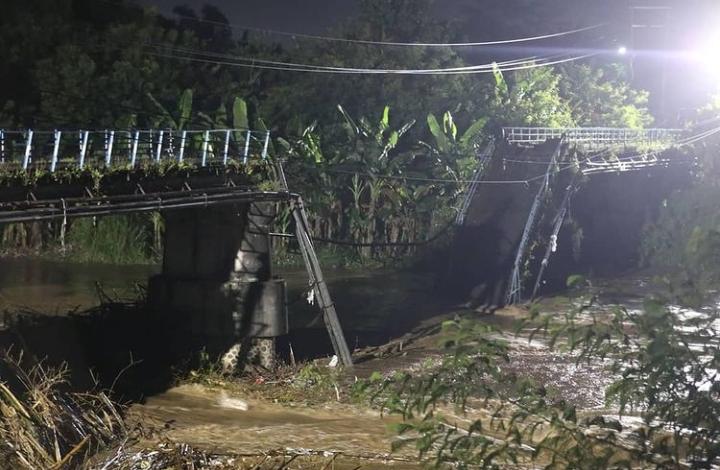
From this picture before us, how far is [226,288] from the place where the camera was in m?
22.8

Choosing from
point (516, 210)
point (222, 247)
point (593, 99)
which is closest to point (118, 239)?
point (516, 210)

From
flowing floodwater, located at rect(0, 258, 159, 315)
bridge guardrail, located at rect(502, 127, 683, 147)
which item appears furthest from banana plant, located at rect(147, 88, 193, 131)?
bridge guardrail, located at rect(502, 127, 683, 147)

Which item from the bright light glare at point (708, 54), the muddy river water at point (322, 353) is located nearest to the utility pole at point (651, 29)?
the bright light glare at point (708, 54)

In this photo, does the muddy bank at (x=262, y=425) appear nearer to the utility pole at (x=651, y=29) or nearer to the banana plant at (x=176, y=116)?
the banana plant at (x=176, y=116)

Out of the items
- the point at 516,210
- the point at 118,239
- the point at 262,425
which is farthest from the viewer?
the point at 118,239

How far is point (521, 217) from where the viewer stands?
32094 mm

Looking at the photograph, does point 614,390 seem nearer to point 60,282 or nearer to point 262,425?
point 262,425

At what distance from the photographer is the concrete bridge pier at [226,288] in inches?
893

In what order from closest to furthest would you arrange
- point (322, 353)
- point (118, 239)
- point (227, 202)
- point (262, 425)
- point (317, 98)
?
point (262, 425) < point (227, 202) < point (322, 353) < point (118, 239) < point (317, 98)

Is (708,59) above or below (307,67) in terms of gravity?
above

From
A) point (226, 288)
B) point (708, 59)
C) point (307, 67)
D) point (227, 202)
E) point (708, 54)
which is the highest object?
point (708, 54)

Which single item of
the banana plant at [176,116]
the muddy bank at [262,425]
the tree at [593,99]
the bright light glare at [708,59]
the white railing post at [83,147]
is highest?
the bright light glare at [708,59]

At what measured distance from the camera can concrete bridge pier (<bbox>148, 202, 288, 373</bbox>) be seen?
22.7 meters

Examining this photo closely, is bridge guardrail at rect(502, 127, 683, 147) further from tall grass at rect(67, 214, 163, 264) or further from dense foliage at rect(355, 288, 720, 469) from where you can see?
dense foliage at rect(355, 288, 720, 469)
